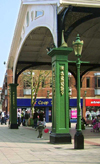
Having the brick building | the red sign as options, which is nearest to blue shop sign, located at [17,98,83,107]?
the brick building

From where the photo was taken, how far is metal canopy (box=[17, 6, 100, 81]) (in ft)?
50.3

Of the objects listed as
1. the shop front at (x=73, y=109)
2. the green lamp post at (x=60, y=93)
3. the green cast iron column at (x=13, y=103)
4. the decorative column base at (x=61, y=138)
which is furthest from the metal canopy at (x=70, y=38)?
the shop front at (x=73, y=109)

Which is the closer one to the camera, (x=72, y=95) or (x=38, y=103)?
(x=38, y=103)

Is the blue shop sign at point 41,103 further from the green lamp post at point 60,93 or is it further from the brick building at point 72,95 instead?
the green lamp post at point 60,93

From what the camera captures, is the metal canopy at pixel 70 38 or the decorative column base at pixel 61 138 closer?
the decorative column base at pixel 61 138

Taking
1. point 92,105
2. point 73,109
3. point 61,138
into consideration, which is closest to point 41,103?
point 73,109

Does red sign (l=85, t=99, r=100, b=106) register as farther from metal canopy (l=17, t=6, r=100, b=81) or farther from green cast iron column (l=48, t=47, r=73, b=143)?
green cast iron column (l=48, t=47, r=73, b=143)

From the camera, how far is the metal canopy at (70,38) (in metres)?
15.3

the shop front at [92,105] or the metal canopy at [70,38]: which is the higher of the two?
the metal canopy at [70,38]

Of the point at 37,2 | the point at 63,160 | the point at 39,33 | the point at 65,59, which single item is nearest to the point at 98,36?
the point at 39,33

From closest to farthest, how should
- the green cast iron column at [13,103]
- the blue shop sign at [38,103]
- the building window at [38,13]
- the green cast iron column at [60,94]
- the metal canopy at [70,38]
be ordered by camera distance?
the green cast iron column at [60,94] < the metal canopy at [70,38] < the building window at [38,13] < the green cast iron column at [13,103] < the blue shop sign at [38,103]

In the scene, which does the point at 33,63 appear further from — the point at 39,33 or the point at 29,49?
the point at 39,33

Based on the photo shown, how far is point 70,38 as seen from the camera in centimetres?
2220

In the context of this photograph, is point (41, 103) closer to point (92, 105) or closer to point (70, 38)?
point (92, 105)
